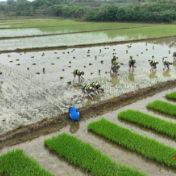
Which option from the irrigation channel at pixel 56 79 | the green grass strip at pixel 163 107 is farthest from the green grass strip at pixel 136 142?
the green grass strip at pixel 163 107

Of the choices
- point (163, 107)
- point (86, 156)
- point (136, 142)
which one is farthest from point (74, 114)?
point (163, 107)

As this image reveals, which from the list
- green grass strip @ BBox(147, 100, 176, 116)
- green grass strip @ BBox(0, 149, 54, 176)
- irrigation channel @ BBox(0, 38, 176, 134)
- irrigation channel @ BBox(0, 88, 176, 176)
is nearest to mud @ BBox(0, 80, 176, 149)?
irrigation channel @ BBox(0, 88, 176, 176)

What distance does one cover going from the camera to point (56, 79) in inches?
460

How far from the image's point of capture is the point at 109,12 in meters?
47.4

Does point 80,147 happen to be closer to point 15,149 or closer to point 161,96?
point 15,149

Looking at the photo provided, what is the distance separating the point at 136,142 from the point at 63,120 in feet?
9.78

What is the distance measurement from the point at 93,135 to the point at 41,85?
5209mm

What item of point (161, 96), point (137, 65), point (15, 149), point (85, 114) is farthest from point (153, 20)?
point (15, 149)

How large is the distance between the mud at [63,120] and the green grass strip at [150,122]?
105 cm

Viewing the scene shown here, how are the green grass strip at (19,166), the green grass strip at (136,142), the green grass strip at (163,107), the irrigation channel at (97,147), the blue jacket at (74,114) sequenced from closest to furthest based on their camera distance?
the green grass strip at (19,166) → the irrigation channel at (97,147) → the green grass strip at (136,142) → the blue jacket at (74,114) → the green grass strip at (163,107)

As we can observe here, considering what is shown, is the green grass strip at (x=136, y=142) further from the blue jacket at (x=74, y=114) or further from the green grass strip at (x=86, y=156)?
the green grass strip at (x=86, y=156)

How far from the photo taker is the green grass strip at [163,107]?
7957mm

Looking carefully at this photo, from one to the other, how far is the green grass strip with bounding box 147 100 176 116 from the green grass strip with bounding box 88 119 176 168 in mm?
2364

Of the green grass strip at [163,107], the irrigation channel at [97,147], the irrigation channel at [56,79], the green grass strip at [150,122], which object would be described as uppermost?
the irrigation channel at [56,79]
